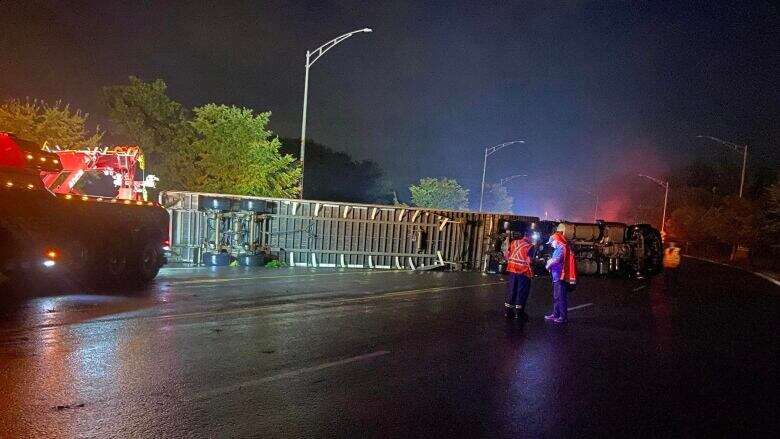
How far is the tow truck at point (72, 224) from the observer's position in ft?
32.0

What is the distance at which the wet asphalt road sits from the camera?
481cm

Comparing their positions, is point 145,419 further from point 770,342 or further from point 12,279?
point 770,342

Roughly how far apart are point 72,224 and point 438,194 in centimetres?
4900

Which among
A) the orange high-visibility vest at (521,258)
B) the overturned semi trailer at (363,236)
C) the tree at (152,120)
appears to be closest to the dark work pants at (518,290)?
the orange high-visibility vest at (521,258)

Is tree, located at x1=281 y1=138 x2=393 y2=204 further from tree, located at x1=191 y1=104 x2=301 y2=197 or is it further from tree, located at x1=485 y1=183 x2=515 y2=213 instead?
tree, located at x1=191 y1=104 x2=301 y2=197

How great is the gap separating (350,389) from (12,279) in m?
7.41

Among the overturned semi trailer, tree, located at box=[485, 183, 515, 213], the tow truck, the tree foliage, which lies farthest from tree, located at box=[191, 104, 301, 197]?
tree, located at box=[485, 183, 515, 213]

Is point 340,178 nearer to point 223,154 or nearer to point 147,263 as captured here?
point 223,154

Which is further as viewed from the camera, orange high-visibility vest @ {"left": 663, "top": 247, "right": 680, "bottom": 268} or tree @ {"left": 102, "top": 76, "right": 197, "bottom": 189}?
tree @ {"left": 102, "top": 76, "right": 197, "bottom": 189}

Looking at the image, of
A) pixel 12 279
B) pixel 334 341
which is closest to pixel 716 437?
pixel 334 341

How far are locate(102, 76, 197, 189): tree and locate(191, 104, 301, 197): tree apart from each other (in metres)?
6.41

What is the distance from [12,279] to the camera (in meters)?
9.84

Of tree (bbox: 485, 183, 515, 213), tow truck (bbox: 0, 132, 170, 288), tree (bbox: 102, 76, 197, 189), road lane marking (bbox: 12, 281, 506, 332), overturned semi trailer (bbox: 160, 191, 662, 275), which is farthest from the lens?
tree (bbox: 485, 183, 515, 213)

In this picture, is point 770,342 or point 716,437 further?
point 770,342
